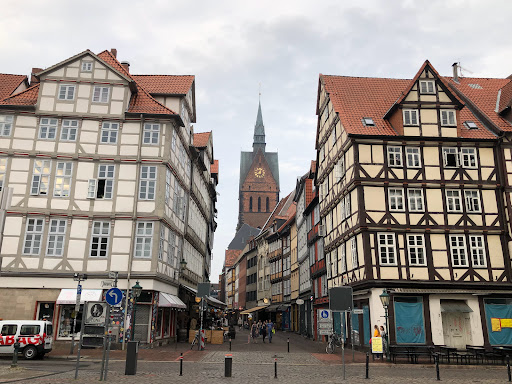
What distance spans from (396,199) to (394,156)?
2547 mm

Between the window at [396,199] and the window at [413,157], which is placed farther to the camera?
the window at [413,157]

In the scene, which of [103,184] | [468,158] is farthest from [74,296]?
[468,158]

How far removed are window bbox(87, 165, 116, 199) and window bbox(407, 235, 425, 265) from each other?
16719 mm

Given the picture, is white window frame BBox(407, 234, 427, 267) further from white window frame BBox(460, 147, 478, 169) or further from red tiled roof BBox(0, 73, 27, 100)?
red tiled roof BBox(0, 73, 27, 100)

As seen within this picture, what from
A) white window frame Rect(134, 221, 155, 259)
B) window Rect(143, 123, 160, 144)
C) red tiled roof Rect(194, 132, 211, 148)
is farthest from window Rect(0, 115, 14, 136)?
red tiled roof Rect(194, 132, 211, 148)

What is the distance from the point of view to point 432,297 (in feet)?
83.6

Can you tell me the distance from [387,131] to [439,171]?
371 centimetres

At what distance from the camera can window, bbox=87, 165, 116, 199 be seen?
27.3 metres

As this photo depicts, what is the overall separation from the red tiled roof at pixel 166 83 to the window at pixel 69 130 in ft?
16.7

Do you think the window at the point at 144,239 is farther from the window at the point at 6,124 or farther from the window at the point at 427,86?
the window at the point at 427,86

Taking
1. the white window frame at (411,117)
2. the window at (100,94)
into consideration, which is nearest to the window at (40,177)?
the window at (100,94)

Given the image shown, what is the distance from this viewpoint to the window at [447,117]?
28.6 meters

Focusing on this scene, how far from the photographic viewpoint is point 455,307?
25656 millimetres

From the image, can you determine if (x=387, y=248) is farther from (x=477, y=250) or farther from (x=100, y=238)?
(x=100, y=238)
